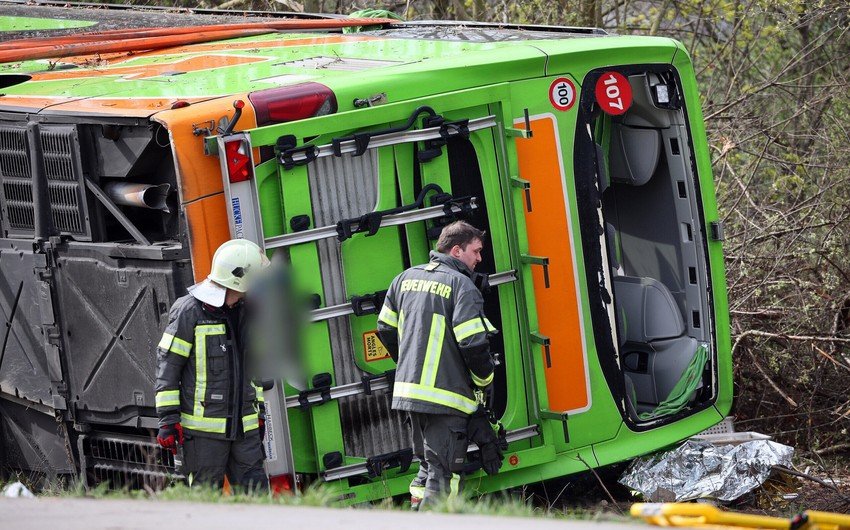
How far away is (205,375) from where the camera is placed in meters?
5.43

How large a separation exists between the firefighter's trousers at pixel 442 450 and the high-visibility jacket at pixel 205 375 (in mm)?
777

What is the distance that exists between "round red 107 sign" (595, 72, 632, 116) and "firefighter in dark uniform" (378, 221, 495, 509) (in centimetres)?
130

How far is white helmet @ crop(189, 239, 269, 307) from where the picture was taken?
5125mm

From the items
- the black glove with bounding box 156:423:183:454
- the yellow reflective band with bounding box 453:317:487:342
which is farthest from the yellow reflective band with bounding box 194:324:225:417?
the yellow reflective band with bounding box 453:317:487:342

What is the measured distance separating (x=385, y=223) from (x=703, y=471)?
2.32m

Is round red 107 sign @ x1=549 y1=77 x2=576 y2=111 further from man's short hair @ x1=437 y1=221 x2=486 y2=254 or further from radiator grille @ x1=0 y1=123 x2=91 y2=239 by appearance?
radiator grille @ x1=0 y1=123 x2=91 y2=239

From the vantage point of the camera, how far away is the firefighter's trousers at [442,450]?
5.52m

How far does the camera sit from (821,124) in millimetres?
10633

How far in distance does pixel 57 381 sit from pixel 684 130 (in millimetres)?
3531

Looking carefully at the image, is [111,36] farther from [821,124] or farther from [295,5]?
[821,124]

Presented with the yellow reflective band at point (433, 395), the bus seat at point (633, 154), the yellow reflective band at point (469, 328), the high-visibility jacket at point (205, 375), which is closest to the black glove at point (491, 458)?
the yellow reflective band at point (433, 395)

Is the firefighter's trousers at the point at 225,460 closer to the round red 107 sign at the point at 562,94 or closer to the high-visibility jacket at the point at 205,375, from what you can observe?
the high-visibility jacket at the point at 205,375

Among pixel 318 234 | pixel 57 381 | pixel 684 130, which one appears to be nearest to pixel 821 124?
pixel 684 130

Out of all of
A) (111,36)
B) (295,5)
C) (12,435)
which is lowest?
(12,435)
